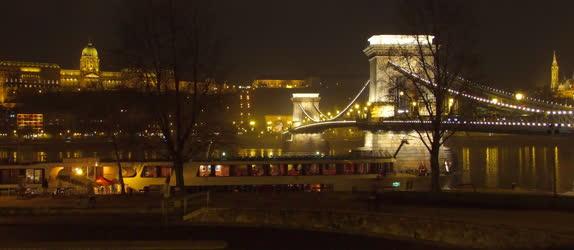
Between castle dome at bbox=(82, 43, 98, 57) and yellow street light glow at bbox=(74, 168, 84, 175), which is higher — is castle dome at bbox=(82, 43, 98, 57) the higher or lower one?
the higher one

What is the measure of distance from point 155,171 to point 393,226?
65.8ft

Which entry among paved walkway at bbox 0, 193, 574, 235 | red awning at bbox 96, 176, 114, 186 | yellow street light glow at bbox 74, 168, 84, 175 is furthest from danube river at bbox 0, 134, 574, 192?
paved walkway at bbox 0, 193, 574, 235

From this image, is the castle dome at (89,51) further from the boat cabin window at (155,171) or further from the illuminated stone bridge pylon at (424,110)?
the boat cabin window at (155,171)

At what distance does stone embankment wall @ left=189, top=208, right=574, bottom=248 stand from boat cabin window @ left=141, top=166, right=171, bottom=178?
16.2 meters

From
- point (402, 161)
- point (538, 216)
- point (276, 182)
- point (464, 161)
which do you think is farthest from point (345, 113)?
point (538, 216)

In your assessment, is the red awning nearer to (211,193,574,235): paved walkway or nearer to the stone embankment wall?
(211,193,574,235): paved walkway

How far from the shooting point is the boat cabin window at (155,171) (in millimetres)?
33781

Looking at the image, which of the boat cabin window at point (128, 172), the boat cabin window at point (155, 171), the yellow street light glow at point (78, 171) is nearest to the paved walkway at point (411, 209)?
the boat cabin window at point (155, 171)

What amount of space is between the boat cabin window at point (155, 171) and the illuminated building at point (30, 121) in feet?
343

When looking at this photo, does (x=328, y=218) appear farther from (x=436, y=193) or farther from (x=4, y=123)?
(x=4, y=123)

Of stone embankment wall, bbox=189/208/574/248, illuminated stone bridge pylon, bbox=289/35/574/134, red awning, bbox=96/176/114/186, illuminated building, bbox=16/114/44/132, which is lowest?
stone embankment wall, bbox=189/208/574/248

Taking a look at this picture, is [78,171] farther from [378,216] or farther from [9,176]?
[378,216]

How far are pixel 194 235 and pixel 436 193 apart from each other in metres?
7.46

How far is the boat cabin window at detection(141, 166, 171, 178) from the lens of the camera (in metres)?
33.8
